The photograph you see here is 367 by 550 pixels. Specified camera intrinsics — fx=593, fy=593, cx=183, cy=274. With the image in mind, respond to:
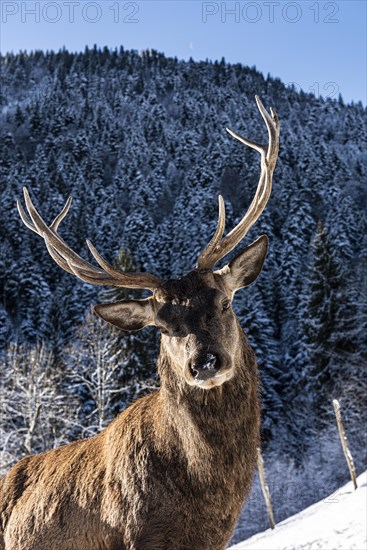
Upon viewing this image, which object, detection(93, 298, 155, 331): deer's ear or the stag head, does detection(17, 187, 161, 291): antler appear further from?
detection(93, 298, 155, 331): deer's ear

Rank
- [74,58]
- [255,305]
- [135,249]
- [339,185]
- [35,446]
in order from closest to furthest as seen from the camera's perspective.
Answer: [35,446], [255,305], [135,249], [339,185], [74,58]

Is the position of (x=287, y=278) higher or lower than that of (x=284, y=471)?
higher

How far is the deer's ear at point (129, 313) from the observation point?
14.0 ft

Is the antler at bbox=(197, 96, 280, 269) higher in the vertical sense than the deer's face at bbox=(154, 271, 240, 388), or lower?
higher

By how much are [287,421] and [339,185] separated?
62043mm

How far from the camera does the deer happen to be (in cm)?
359

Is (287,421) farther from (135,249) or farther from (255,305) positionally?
(135,249)

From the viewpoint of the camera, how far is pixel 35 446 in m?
22.3

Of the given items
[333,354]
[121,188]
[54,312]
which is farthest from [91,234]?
[333,354]

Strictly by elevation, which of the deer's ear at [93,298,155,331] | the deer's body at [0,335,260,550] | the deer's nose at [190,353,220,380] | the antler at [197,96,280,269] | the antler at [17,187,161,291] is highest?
the antler at [197,96,280,269]

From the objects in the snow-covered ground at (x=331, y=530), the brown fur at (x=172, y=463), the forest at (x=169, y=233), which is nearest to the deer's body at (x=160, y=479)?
the brown fur at (x=172, y=463)

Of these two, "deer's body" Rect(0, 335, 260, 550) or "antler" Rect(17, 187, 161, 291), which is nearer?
"deer's body" Rect(0, 335, 260, 550)

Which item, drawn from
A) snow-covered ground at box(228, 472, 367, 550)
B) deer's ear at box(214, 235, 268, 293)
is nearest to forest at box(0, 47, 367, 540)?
deer's ear at box(214, 235, 268, 293)

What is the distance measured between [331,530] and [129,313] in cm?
996
